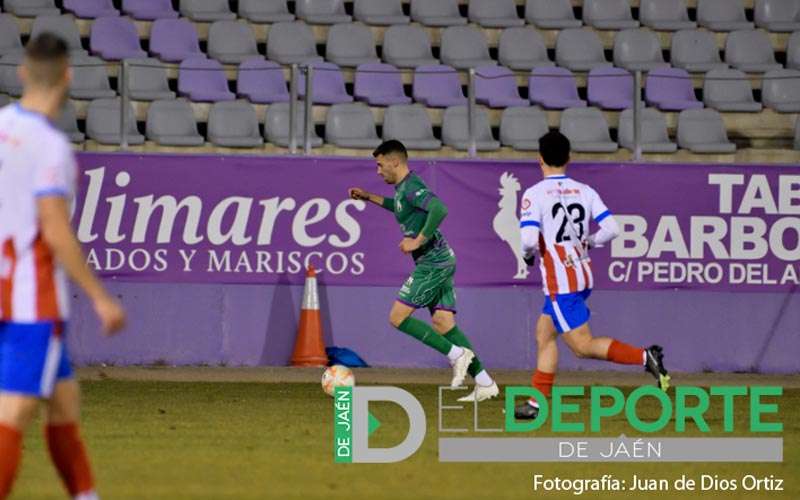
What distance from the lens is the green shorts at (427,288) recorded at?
14805 millimetres

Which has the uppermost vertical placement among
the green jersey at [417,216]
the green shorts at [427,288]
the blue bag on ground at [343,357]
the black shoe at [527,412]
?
the green jersey at [417,216]

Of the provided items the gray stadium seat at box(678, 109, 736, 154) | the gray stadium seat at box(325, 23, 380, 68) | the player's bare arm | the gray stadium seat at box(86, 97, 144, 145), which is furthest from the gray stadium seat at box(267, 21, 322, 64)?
the player's bare arm

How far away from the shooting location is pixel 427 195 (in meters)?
14.6

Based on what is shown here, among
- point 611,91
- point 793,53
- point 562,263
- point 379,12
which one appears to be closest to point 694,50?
point 793,53

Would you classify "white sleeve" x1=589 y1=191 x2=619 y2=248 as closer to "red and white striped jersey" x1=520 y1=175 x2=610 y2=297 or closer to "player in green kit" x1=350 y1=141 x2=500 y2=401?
"red and white striped jersey" x1=520 y1=175 x2=610 y2=297

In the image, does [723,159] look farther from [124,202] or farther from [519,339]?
[124,202]

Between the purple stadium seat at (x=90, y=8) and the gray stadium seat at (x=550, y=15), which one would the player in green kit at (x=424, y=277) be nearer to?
the purple stadium seat at (x=90, y=8)

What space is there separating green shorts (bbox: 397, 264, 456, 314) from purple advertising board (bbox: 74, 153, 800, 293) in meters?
2.61

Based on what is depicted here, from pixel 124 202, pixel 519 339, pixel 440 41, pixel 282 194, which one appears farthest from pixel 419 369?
pixel 440 41

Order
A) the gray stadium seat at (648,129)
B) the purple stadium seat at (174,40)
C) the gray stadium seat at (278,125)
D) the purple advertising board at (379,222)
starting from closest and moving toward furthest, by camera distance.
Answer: the purple advertising board at (379,222) < the gray stadium seat at (278,125) < the gray stadium seat at (648,129) < the purple stadium seat at (174,40)

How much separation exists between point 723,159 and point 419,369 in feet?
15.5

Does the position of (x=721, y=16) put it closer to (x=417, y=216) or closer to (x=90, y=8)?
(x=90, y=8)

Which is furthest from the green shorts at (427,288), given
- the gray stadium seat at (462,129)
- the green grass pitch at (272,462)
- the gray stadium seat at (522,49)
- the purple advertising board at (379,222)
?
the gray stadium seat at (522,49)

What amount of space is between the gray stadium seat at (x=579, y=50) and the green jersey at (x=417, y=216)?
6.47 m
